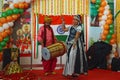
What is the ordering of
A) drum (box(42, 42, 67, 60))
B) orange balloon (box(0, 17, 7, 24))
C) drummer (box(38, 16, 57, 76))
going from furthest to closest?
orange balloon (box(0, 17, 7, 24))
drummer (box(38, 16, 57, 76))
drum (box(42, 42, 67, 60))

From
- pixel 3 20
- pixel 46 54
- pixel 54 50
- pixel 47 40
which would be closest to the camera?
pixel 54 50

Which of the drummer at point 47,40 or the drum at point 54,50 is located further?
the drummer at point 47,40

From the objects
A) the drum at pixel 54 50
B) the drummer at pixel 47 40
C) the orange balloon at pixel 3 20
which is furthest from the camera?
the orange balloon at pixel 3 20

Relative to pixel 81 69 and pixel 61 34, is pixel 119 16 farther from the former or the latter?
pixel 81 69

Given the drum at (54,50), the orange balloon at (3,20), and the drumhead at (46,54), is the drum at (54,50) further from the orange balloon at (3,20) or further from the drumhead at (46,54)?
the orange balloon at (3,20)

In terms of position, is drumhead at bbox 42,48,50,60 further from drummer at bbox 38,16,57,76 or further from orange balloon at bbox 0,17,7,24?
orange balloon at bbox 0,17,7,24

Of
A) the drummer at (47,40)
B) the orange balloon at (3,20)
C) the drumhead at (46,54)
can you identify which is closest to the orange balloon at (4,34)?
the orange balloon at (3,20)

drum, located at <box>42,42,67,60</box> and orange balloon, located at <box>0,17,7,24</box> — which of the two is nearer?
drum, located at <box>42,42,67,60</box>

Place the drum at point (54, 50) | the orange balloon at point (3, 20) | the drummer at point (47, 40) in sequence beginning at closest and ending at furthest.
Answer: the drum at point (54, 50) < the drummer at point (47, 40) < the orange balloon at point (3, 20)

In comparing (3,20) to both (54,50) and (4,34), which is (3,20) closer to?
(4,34)

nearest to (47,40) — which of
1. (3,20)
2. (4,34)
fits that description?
(4,34)

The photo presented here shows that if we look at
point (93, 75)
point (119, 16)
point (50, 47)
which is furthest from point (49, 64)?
point (119, 16)

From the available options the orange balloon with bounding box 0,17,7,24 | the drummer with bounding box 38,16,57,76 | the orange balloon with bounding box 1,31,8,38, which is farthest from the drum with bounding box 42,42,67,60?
the orange balloon with bounding box 0,17,7,24

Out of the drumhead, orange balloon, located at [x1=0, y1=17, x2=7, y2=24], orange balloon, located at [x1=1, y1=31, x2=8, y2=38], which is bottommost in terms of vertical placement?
the drumhead
